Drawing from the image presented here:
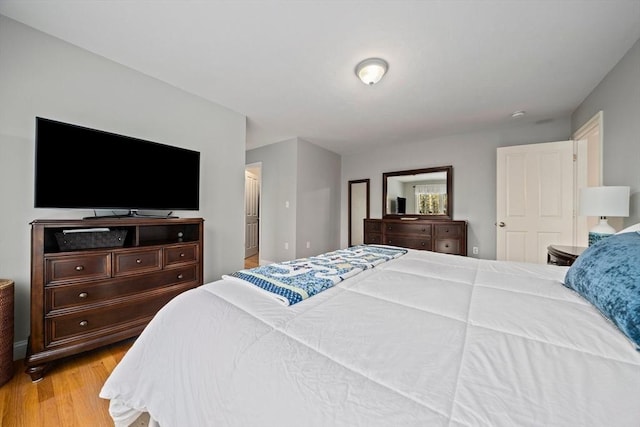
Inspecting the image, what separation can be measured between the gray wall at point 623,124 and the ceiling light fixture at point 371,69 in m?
1.86

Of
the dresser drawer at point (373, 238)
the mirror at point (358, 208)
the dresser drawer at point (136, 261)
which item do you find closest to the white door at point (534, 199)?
the dresser drawer at point (373, 238)

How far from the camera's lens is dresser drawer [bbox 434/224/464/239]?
12.3ft

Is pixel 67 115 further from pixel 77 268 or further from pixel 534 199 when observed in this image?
pixel 534 199

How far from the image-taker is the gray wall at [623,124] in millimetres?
1847

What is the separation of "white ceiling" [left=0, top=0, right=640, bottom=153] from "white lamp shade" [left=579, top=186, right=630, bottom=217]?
1.13 meters

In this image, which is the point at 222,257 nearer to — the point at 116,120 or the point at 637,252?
the point at 116,120

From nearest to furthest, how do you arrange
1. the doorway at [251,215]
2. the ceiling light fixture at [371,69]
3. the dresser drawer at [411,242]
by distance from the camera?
the ceiling light fixture at [371,69]
the dresser drawer at [411,242]
the doorway at [251,215]

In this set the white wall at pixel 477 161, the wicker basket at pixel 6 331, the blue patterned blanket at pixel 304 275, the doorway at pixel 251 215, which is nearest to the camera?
the blue patterned blanket at pixel 304 275

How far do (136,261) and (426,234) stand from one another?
3.75 metres

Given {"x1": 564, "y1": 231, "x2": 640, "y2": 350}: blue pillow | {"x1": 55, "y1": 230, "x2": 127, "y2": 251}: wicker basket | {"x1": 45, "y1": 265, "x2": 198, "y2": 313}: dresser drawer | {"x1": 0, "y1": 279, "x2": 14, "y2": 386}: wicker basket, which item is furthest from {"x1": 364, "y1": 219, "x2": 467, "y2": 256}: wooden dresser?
{"x1": 0, "y1": 279, "x2": 14, "y2": 386}: wicker basket

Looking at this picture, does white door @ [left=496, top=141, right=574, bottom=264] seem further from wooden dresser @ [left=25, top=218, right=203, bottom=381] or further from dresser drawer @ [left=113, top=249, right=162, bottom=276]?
dresser drawer @ [left=113, top=249, right=162, bottom=276]

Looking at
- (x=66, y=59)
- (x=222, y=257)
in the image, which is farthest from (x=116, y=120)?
(x=222, y=257)

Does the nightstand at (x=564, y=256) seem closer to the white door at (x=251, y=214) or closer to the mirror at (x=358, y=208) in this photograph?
the mirror at (x=358, y=208)

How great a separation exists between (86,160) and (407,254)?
2655 mm
